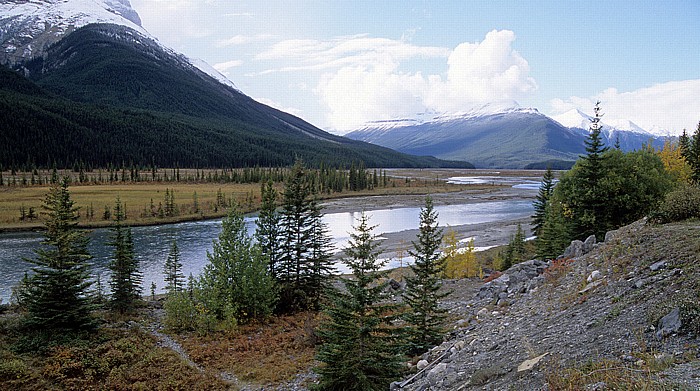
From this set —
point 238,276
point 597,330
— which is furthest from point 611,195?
point 238,276

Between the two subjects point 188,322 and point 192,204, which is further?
point 192,204

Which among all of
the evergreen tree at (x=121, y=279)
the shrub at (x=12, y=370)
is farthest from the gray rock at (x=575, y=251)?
the evergreen tree at (x=121, y=279)

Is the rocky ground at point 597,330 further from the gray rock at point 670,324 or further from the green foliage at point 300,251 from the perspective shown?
the green foliage at point 300,251

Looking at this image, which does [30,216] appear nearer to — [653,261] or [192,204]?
[192,204]

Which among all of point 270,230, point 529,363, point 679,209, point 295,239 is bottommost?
point 295,239

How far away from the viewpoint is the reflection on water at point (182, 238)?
41.2 m

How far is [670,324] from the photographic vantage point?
800 cm

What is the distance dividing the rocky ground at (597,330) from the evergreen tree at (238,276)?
13.7 meters

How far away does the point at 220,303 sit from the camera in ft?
81.4

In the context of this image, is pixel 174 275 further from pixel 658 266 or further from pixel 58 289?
pixel 658 266

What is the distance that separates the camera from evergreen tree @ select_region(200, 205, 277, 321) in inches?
995

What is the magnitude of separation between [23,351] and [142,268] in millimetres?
25872

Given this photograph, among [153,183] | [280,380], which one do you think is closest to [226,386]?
[280,380]

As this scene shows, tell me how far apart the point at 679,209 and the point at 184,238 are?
57.0 metres
